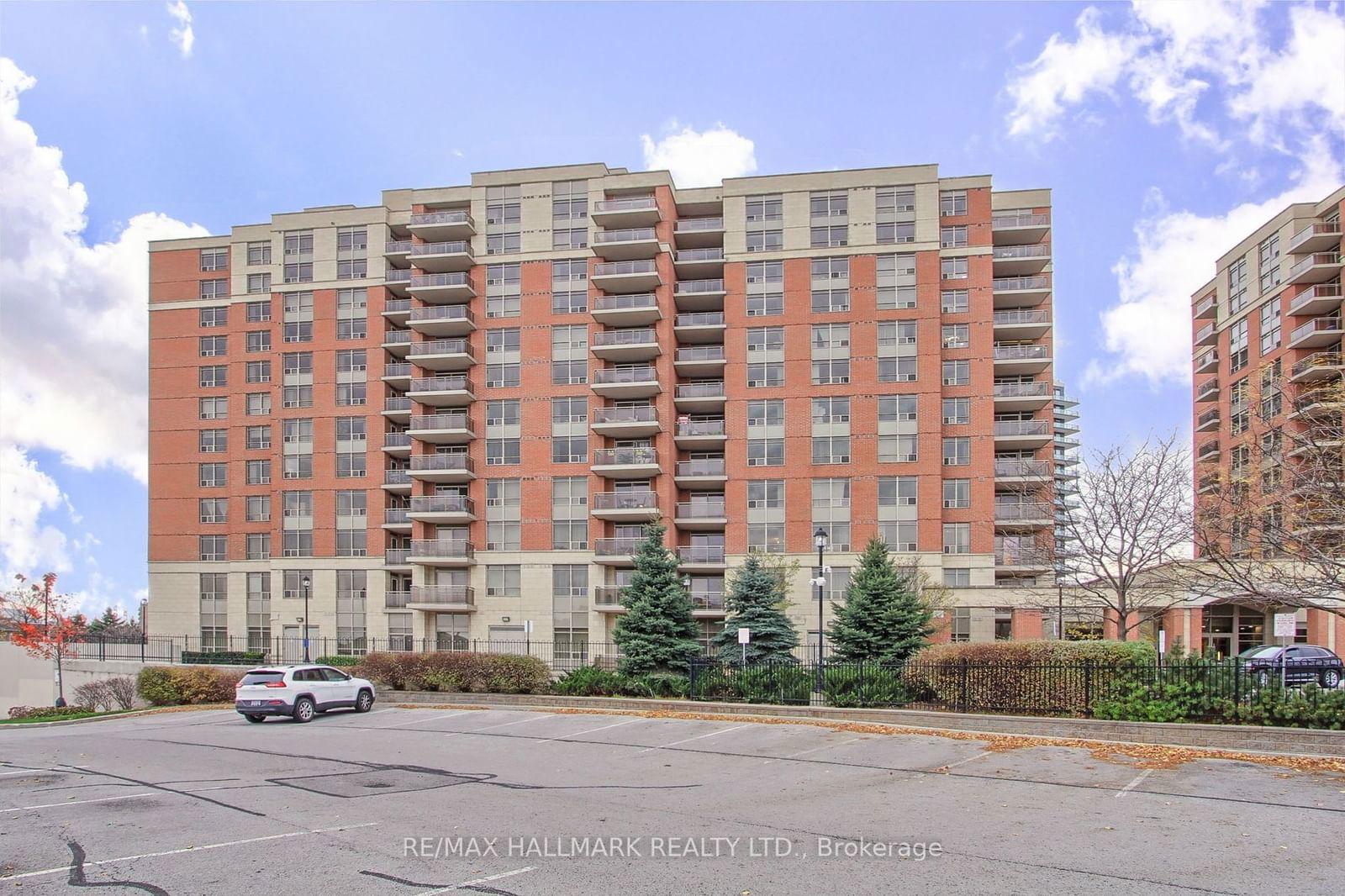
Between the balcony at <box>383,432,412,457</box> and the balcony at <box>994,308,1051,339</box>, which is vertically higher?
the balcony at <box>994,308,1051,339</box>

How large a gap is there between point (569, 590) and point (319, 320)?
22.8 m

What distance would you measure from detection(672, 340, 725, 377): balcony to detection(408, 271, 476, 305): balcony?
42.1 feet

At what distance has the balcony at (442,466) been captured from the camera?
57.7 m

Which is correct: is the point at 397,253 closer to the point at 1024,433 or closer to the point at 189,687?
the point at 189,687

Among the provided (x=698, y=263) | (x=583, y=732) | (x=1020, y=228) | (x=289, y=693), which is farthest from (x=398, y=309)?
(x=583, y=732)

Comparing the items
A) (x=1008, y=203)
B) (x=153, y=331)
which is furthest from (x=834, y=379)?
(x=153, y=331)

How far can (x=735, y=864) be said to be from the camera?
9648 millimetres

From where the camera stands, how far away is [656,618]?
33.2 metres

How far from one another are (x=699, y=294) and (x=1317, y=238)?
39716 mm

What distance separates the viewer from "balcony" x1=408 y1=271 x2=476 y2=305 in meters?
58.8

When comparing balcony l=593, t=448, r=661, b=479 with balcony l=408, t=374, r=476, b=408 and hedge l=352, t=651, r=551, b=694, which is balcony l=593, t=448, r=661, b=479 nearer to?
balcony l=408, t=374, r=476, b=408

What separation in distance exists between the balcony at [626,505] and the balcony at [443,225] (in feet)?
57.8

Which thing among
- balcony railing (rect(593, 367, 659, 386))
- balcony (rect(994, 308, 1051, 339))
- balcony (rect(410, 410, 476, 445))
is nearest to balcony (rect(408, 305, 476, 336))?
balcony (rect(410, 410, 476, 445))

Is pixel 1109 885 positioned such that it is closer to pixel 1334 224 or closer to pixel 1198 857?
pixel 1198 857
